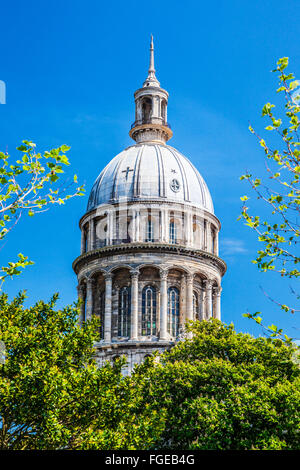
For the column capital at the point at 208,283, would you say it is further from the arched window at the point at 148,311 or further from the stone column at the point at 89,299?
the stone column at the point at 89,299

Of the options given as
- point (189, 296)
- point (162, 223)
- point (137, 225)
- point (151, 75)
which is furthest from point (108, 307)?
point (151, 75)

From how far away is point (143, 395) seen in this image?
138ft

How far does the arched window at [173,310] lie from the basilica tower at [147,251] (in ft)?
0.27

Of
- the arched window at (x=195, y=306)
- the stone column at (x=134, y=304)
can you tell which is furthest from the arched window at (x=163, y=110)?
the arched window at (x=195, y=306)

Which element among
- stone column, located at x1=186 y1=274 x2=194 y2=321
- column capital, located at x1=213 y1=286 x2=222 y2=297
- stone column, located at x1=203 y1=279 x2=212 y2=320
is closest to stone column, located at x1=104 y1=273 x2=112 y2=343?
stone column, located at x1=186 y1=274 x2=194 y2=321

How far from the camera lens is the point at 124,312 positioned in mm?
68312

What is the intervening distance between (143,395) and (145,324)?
25204 mm

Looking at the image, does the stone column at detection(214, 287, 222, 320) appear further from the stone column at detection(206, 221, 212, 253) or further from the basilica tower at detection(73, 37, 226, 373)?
the stone column at detection(206, 221, 212, 253)

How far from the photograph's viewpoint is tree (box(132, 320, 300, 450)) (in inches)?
1428

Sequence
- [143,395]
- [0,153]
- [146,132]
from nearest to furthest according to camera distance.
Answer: [0,153], [143,395], [146,132]

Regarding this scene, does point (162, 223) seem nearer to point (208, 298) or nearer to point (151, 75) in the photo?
point (208, 298)

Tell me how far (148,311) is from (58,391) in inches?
1544
